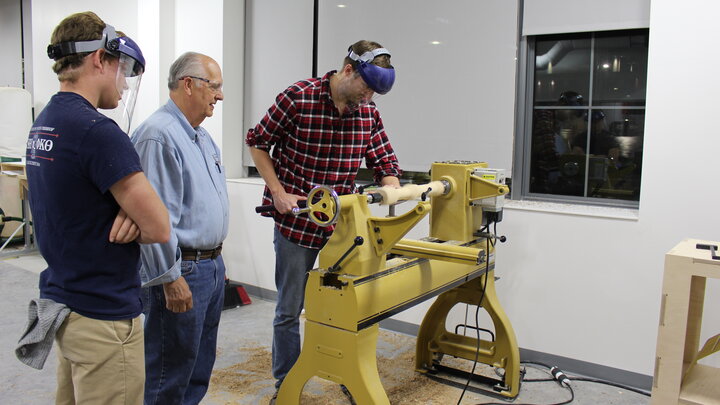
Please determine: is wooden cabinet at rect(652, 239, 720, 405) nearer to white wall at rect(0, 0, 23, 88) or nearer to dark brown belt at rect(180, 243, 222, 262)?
dark brown belt at rect(180, 243, 222, 262)

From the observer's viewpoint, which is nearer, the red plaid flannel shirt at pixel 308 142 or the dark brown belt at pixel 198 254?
the dark brown belt at pixel 198 254

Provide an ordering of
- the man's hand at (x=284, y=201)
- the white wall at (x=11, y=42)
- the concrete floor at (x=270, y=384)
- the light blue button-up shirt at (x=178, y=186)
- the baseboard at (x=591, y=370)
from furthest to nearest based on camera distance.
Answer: the white wall at (x=11, y=42) → the baseboard at (x=591, y=370) → the concrete floor at (x=270, y=384) → the man's hand at (x=284, y=201) → the light blue button-up shirt at (x=178, y=186)

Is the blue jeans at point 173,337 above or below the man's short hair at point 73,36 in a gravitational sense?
below

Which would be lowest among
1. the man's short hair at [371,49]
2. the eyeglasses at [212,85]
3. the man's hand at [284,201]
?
the man's hand at [284,201]

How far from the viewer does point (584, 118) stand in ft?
10.6

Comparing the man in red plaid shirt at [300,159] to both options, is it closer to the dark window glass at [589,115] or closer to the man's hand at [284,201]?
the man's hand at [284,201]

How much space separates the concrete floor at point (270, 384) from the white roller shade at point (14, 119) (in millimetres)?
3138

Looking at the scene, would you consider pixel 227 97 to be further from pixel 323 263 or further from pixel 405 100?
pixel 323 263

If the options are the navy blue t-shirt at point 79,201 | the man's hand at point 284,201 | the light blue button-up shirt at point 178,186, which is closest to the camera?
the navy blue t-shirt at point 79,201

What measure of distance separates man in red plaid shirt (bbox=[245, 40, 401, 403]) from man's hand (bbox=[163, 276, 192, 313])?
0.62 metres

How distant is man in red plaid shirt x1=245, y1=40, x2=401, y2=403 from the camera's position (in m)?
2.43

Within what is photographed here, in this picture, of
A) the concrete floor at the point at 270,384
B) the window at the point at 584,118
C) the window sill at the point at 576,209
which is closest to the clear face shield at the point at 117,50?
the concrete floor at the point at 270,384

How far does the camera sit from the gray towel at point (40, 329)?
131 cm

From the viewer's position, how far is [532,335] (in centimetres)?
319
